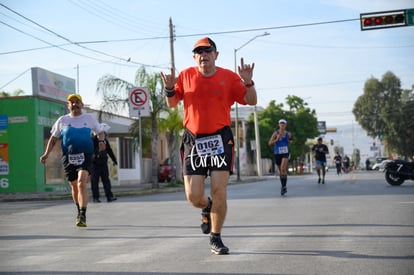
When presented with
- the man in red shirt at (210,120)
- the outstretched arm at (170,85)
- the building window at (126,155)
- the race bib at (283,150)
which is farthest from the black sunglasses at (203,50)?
the building window at (126,155)

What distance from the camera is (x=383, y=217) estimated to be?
32.0 feet

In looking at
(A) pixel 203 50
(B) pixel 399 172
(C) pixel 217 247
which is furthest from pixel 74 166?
(B) pixel 399 172

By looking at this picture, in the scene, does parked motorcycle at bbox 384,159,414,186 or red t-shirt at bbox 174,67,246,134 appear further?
parked motorcycle at bbox 384,159,414,186

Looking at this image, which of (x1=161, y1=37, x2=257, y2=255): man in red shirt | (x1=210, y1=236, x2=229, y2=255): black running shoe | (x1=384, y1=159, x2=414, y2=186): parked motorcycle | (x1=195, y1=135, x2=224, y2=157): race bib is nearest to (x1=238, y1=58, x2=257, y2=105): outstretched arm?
(x1=161, y1=37, x2=257, y2=255): man in red shirt

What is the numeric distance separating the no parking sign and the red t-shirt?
15539mm

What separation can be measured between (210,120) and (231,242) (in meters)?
1.57

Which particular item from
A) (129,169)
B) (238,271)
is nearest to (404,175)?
(238,271)

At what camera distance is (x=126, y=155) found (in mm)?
39438

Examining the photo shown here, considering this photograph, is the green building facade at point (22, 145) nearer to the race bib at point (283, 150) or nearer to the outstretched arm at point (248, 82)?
the race bib at point (283, 150)

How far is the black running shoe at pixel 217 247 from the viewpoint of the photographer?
6.46 metres

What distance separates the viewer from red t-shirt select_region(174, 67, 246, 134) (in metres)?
6.81

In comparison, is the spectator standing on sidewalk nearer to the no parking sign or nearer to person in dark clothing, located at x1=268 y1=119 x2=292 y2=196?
person in dark clothing, located at x1=268 y1=119 x2=292 y2=196

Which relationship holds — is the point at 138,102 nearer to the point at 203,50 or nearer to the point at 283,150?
the point at 283,150

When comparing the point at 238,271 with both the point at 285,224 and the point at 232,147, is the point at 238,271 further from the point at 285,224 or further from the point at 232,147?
the point at 285,224
